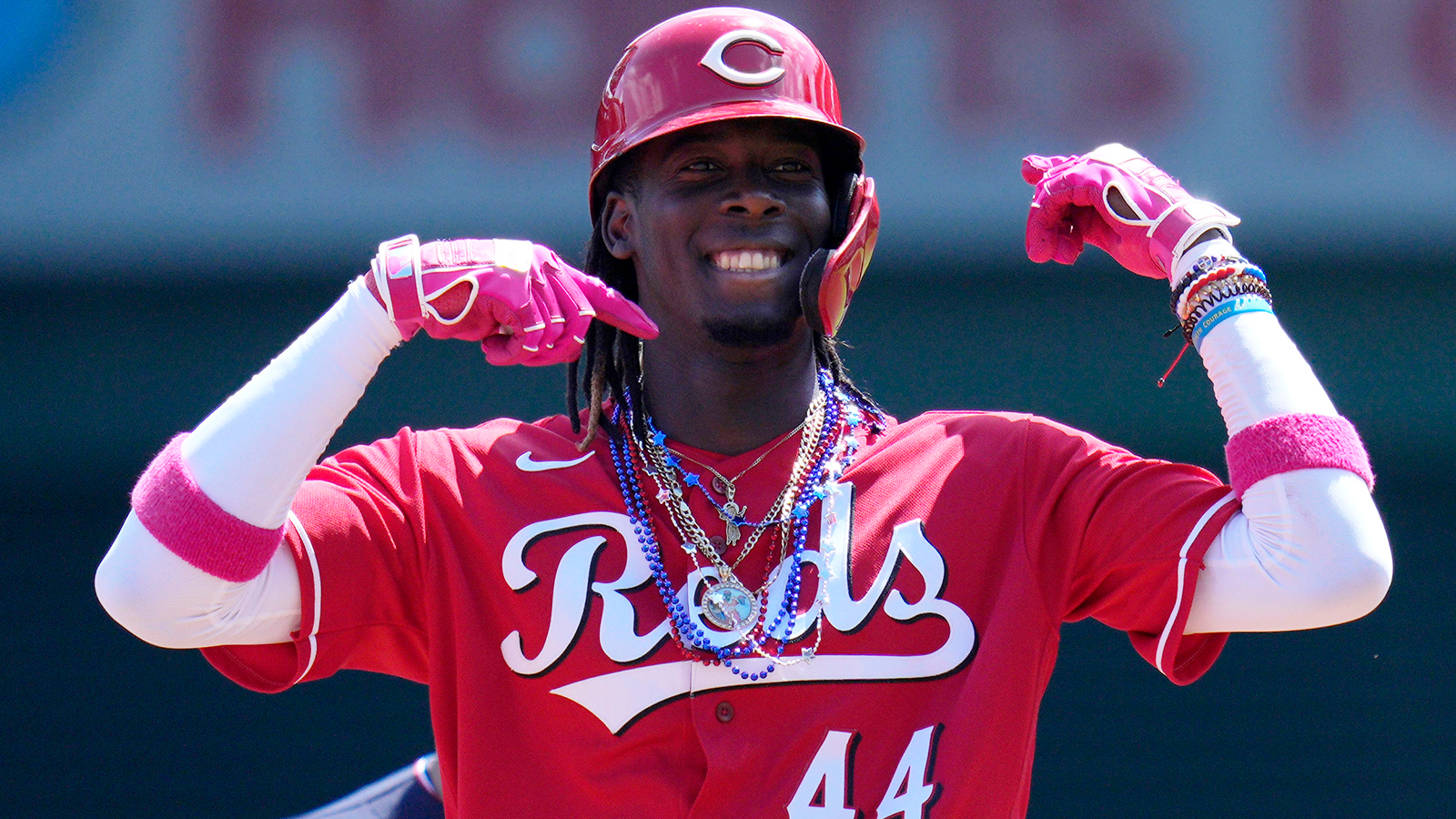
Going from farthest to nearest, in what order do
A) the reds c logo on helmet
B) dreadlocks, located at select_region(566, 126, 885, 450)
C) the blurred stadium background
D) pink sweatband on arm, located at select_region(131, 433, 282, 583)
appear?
the blurred stadium background < dreadlocks, located at select_region(566, 126, 885, 450) < the reds c logo on helmet < pink sweatband on arm, located at select_region(131, 433, 282, 583)

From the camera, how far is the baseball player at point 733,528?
1.71 meters

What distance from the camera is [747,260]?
203 cm

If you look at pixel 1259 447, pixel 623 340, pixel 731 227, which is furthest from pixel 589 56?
pixel 1259 447

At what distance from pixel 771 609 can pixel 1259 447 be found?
620 mm

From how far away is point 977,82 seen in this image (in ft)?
15.0

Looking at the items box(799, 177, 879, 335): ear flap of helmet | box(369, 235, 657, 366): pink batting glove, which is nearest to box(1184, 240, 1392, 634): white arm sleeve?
box(799, 177, 879, 335): ear flap of helmet

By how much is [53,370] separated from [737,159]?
3.64m

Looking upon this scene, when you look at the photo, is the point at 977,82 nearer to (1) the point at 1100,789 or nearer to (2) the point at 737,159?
(1) the point at 1100,789

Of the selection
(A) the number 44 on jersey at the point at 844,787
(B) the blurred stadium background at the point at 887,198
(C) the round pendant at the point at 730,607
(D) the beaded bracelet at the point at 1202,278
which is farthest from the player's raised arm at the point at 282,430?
(B) the blurred stadium background at the point at 887,198

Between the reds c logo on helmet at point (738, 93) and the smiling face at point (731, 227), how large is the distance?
0.04 m

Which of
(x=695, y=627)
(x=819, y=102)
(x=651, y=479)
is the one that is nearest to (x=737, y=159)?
(x=819, y=102)

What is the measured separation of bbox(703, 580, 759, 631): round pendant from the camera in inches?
73.5

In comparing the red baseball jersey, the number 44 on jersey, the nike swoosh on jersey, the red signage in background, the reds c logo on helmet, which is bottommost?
the number 44 on jersey

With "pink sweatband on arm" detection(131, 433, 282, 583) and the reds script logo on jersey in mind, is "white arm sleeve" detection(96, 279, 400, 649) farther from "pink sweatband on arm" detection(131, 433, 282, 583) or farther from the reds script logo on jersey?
the reds script logo on jersey
